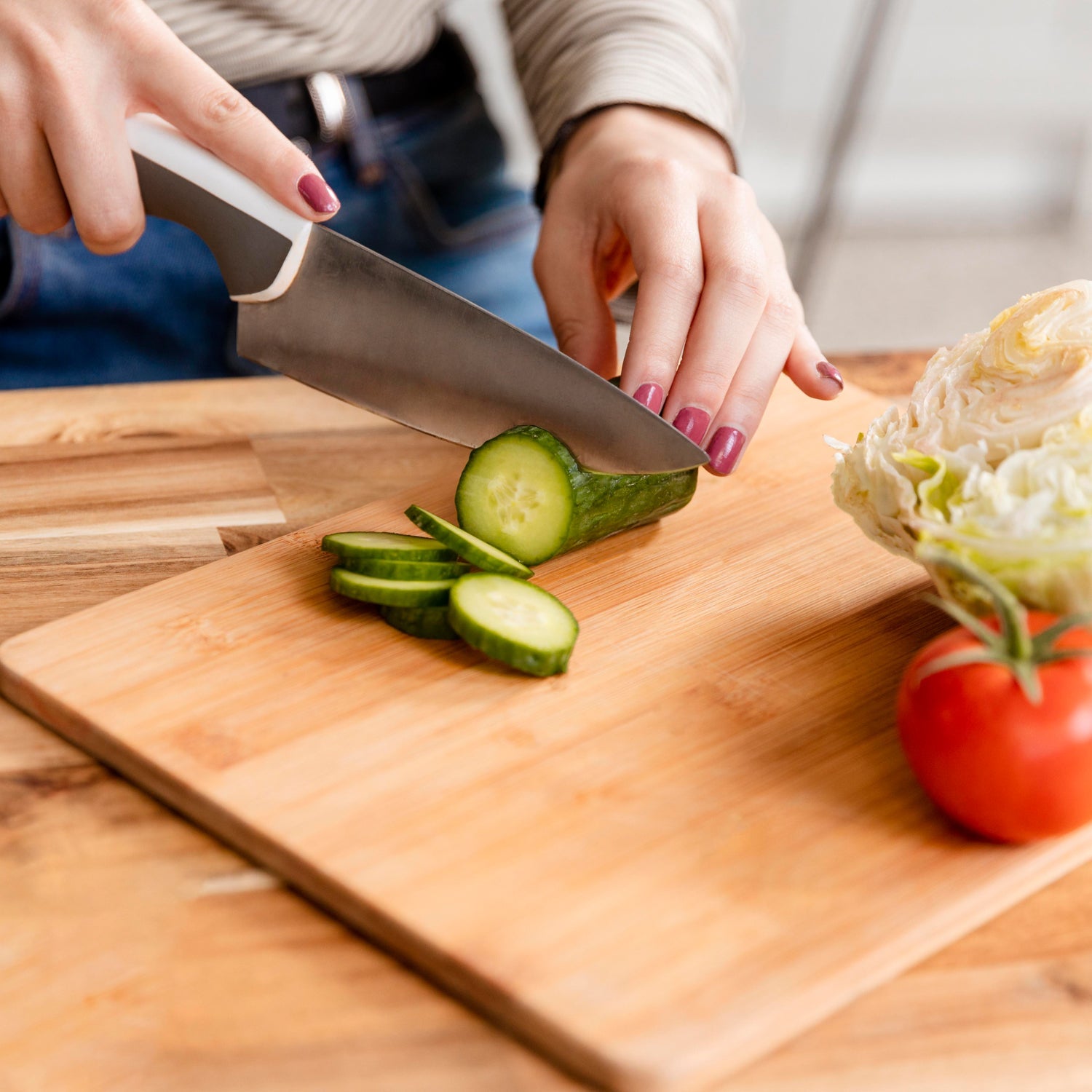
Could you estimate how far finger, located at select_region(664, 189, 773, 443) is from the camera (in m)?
1.88

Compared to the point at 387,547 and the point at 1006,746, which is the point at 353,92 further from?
the point at 1006,746

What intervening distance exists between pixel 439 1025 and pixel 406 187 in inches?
80.9

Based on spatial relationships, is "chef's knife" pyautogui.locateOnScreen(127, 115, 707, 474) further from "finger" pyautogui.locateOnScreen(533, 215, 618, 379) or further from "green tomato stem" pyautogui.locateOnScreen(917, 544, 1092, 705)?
"green tomato stem" pyautogui.locateOnScreen(917, 544, 1092, 705)

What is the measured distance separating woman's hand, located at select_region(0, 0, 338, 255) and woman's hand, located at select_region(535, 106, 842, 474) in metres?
0.52

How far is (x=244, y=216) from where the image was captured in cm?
181

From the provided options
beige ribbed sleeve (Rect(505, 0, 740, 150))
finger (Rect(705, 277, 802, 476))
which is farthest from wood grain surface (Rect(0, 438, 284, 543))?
beige ribbed sleeve (Rect(505, 0, 740, 150))

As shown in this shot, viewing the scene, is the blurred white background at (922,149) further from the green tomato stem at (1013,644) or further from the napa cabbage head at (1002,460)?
the green tomato stem at (1013,644)

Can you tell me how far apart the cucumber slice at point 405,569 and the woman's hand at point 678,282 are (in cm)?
44

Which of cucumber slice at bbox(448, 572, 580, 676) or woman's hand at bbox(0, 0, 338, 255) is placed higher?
woman's hand at bbox(0, 0, 338, 255)

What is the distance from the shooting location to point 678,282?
6.32 ft

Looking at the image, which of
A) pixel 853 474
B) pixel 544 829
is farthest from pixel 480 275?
pixel 544 829

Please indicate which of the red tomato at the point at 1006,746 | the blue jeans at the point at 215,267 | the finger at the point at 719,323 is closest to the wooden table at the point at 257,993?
the red tomato at the point at 1006,746

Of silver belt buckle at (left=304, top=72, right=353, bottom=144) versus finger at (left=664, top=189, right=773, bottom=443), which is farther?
silver belt buckle at (left=304, top=72, right=353, bottom=144)

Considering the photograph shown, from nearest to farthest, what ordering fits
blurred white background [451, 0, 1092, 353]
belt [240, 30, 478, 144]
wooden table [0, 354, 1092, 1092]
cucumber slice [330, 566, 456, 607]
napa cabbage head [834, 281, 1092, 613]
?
wooden table [0, 354, 1092, 1092] → napa cabbage head [834, 281, 1092, 613] → cucumber slice [330, 566, 456, 607] → belt [240, 30, 478, 144] → blurred white background [451, 0, 1092, 353]
